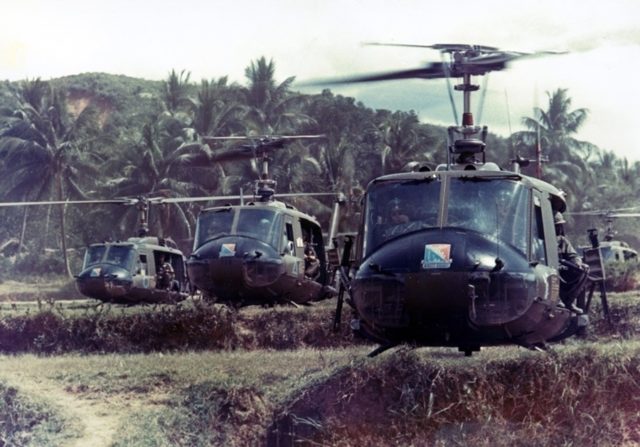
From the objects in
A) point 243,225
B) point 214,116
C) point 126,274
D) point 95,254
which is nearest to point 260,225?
point 243,225

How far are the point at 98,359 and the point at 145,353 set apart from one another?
5.82 feet

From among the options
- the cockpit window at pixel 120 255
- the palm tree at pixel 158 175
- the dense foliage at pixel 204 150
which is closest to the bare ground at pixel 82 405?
the cockpit window at pixel 120 255

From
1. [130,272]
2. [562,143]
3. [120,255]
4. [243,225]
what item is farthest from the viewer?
[562,143]

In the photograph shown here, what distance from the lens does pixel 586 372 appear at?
9469 mm

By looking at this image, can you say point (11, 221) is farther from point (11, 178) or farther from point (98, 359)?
point (98, 359)

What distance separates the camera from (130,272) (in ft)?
77.9

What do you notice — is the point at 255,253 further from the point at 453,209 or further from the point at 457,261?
the point at 457,261

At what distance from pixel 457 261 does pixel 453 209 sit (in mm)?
864

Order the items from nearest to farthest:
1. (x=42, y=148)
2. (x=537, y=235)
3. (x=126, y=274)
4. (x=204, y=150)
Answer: (x=537, y=235) → (x=126, y=274) → (x=204, y=150) → (x=42, y=148)

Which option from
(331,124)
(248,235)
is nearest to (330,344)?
(248,235)

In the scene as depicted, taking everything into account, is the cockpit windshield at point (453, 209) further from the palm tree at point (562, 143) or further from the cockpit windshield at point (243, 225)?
the palm tree at point (562, 143)

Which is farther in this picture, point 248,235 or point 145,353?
point 248,235

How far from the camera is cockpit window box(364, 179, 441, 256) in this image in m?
10.1

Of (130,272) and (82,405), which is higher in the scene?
(130,272)
